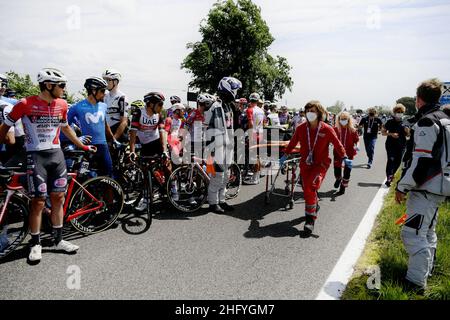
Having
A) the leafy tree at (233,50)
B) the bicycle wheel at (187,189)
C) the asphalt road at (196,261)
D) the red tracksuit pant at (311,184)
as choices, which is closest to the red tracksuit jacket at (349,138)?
the asphalt road at (196,261)

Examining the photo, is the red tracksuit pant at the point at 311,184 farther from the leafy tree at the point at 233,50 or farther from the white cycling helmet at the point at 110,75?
the leafy tree at the point at 233,50

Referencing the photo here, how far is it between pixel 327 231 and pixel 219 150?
7.94 feet

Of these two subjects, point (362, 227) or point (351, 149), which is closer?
point (362, 227)

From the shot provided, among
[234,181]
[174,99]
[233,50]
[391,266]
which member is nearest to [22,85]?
[174,99]

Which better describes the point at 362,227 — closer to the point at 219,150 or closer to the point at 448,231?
the point at 448,231

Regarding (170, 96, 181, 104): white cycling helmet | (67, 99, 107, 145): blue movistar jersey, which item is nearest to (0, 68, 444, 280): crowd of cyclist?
(67, 99, 107, 145): blue movistar jersey

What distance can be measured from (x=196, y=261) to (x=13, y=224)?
2458 mm

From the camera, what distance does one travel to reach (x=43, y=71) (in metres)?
3.52

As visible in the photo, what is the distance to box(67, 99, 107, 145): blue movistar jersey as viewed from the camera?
4674 mm

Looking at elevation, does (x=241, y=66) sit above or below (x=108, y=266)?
above

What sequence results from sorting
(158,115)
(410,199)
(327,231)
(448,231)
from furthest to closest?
(158,115) → (327,231) → (448,231) → (410,199)

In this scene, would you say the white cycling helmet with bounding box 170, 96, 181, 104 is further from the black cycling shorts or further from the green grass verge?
the green grass verge

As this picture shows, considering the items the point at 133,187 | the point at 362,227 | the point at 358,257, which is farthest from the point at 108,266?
the point at 362,227

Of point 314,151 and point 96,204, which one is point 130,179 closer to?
point 96,204
